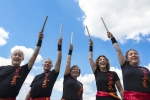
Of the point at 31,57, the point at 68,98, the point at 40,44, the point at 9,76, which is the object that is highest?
the point at 40,44

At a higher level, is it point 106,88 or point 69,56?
point 69,56

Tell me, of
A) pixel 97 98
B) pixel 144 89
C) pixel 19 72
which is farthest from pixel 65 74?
pixel 144 89

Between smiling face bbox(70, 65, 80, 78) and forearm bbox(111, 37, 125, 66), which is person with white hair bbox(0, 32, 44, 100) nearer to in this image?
smiling face bbox(70, 65, 80, 78)

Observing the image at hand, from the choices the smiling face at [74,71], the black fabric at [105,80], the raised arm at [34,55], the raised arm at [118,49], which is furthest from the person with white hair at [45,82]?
the raised arm at [118,49]

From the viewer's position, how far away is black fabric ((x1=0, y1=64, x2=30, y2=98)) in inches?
186

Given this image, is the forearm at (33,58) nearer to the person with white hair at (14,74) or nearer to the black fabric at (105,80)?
the person with white hair at (14,74)

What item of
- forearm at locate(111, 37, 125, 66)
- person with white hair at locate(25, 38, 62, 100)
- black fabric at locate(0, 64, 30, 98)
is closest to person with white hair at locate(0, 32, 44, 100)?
black fabric at locate(0, 64, 30, 98)

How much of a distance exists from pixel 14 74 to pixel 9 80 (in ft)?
0.66

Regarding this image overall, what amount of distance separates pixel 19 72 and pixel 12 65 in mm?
437

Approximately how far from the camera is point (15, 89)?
4.82 metres

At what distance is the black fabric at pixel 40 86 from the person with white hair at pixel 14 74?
1006 mm

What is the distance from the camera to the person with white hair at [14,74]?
4.73m

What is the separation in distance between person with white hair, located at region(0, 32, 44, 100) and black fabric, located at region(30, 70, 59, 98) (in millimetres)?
1006

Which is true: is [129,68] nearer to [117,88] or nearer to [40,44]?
[117,88]
